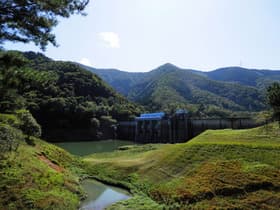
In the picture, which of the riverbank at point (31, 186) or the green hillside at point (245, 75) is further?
the green hillside at point (245, 75)

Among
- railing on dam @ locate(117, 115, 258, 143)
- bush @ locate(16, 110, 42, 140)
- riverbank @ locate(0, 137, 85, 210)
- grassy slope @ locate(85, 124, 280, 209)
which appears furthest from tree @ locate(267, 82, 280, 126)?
railing on dam @ locate(117, 115, 258, 143)

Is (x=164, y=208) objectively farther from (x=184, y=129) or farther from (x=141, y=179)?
(x=184, y=129)

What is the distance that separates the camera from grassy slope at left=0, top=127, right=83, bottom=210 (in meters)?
12.7

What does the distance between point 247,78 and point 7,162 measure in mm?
173445

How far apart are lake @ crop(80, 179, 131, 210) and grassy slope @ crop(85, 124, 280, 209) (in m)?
0.81

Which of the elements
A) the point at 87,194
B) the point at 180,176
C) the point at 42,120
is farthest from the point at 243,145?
the point at 42,120

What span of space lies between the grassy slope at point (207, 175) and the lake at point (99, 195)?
814 mm

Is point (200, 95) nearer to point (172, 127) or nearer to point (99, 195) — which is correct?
point (172, 127)

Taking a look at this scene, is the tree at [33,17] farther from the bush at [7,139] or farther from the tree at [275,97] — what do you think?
the tree at [275,97]

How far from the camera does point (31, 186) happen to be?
1428 centimetres

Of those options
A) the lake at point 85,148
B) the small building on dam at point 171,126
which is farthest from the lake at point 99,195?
the small building on dam at point 171,126

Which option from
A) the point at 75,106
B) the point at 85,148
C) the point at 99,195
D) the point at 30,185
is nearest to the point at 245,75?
the point at 75,106

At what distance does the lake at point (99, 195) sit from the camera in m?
14.8

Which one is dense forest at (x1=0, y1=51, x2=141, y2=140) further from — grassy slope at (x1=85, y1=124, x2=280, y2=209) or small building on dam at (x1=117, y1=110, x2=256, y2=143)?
grassy slope at (x1=85, y1=124, x2=280, y2=209)
